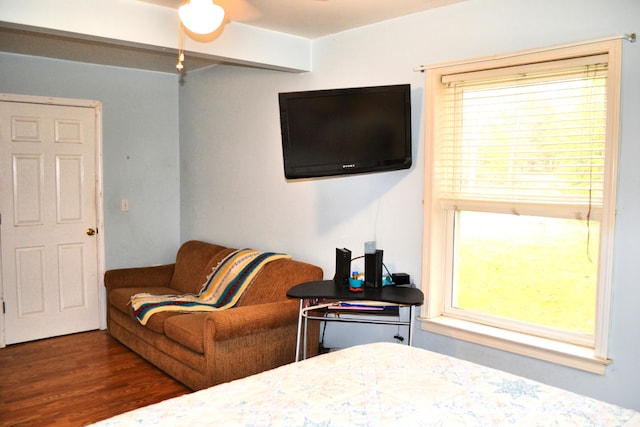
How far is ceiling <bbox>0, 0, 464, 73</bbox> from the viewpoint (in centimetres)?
324

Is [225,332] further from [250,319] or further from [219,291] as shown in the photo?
[219,291]

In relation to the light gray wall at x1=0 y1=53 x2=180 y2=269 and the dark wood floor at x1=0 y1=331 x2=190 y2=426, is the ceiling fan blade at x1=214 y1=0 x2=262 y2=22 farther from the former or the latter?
the dark wood floor at x1=0 y1=331 x2=190 y2=426

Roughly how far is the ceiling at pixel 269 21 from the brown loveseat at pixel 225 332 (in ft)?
5.47

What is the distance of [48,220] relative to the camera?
485cm

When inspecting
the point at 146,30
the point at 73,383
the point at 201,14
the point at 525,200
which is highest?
the point at 146,30

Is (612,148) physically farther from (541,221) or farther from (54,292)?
(54,292)

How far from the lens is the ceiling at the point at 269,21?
3.24 m

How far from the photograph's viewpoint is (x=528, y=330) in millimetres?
3096

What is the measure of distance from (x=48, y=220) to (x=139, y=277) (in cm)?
92

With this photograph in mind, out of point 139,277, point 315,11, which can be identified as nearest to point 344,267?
point 315,11

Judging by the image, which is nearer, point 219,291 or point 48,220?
point 219,291

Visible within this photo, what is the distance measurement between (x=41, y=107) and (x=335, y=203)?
2.73 meters

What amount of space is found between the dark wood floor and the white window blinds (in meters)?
2.32

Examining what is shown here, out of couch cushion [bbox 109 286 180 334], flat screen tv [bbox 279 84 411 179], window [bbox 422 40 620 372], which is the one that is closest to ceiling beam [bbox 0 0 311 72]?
flat screen tv [bbox 279 84 411 179]
